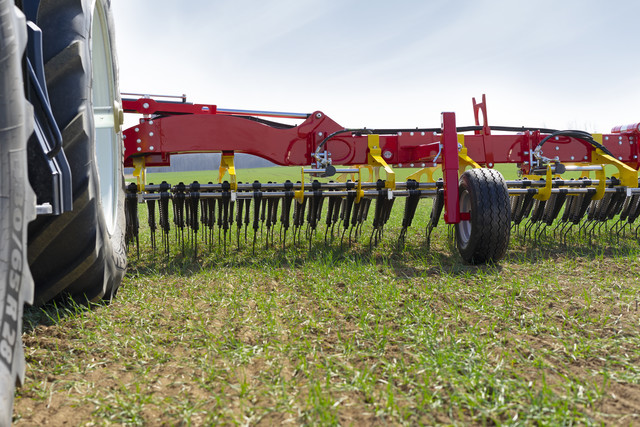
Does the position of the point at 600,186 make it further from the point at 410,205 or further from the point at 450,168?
the point at 410,205

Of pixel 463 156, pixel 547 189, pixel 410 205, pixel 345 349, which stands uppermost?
pixel 463 156

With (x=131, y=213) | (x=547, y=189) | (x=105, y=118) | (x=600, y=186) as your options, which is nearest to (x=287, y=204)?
(x=131, y=213)

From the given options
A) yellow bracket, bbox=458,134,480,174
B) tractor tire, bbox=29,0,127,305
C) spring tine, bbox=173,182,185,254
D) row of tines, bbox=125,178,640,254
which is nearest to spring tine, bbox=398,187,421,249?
row of tines, bbox=125,178,640,254

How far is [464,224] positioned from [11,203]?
2964 mm

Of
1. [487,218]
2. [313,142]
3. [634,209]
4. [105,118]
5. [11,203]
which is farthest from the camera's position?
[634,209]

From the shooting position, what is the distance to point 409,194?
3725 millimetres

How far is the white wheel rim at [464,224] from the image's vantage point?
3279 mm

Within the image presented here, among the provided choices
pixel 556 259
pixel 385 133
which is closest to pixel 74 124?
pixel 385 133

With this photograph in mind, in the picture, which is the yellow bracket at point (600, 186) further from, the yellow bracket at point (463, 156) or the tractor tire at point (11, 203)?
the tractor tire at point (11, 203)

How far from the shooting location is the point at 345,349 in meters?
1.75

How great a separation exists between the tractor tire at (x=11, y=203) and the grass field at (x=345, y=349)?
33 centimetres

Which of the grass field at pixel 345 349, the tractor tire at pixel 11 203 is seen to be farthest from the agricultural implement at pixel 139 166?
the grass field at pixel 345 349

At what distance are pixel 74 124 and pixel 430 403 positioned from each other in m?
1.68

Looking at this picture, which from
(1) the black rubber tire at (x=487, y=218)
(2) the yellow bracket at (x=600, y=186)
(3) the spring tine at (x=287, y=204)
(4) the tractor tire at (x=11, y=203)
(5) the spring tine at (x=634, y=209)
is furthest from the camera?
(5) the spring tine at (x=634, y=209)
